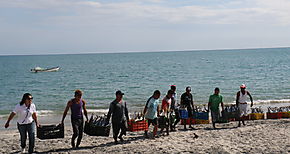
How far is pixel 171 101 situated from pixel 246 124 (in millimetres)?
3704

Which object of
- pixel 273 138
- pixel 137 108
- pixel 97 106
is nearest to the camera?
pixel 273 138

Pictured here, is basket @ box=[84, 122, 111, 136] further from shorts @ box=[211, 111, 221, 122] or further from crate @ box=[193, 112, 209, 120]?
crate @ box=[193, 112, 209, 120]

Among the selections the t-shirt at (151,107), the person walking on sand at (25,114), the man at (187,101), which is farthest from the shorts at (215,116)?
the person walking on sand at (25,114)

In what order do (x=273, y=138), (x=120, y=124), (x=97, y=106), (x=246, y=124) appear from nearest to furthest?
(x=120, y=124) < (x=273, y=138) < (x=246, y=124) < (x=97, y=106)

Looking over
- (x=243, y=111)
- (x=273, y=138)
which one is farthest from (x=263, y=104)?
(x=273, y=138)

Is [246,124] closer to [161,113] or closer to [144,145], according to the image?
[161,113]

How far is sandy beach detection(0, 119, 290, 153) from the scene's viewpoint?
8.80 metres

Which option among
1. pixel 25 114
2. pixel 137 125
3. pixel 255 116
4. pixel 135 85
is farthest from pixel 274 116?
pixel 135 85

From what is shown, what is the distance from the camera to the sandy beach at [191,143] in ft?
28.9

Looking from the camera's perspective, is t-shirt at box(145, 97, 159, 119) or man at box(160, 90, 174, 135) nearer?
t-shirt at box(145, 97, 159, 119)

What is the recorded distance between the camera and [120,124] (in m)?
9.20

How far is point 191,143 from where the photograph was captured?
31.2 feet

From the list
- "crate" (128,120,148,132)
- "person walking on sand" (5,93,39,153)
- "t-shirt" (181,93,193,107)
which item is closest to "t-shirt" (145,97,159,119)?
"crate" (128,120,148,132)

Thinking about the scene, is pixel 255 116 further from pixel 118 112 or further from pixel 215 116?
pixel 118 112
